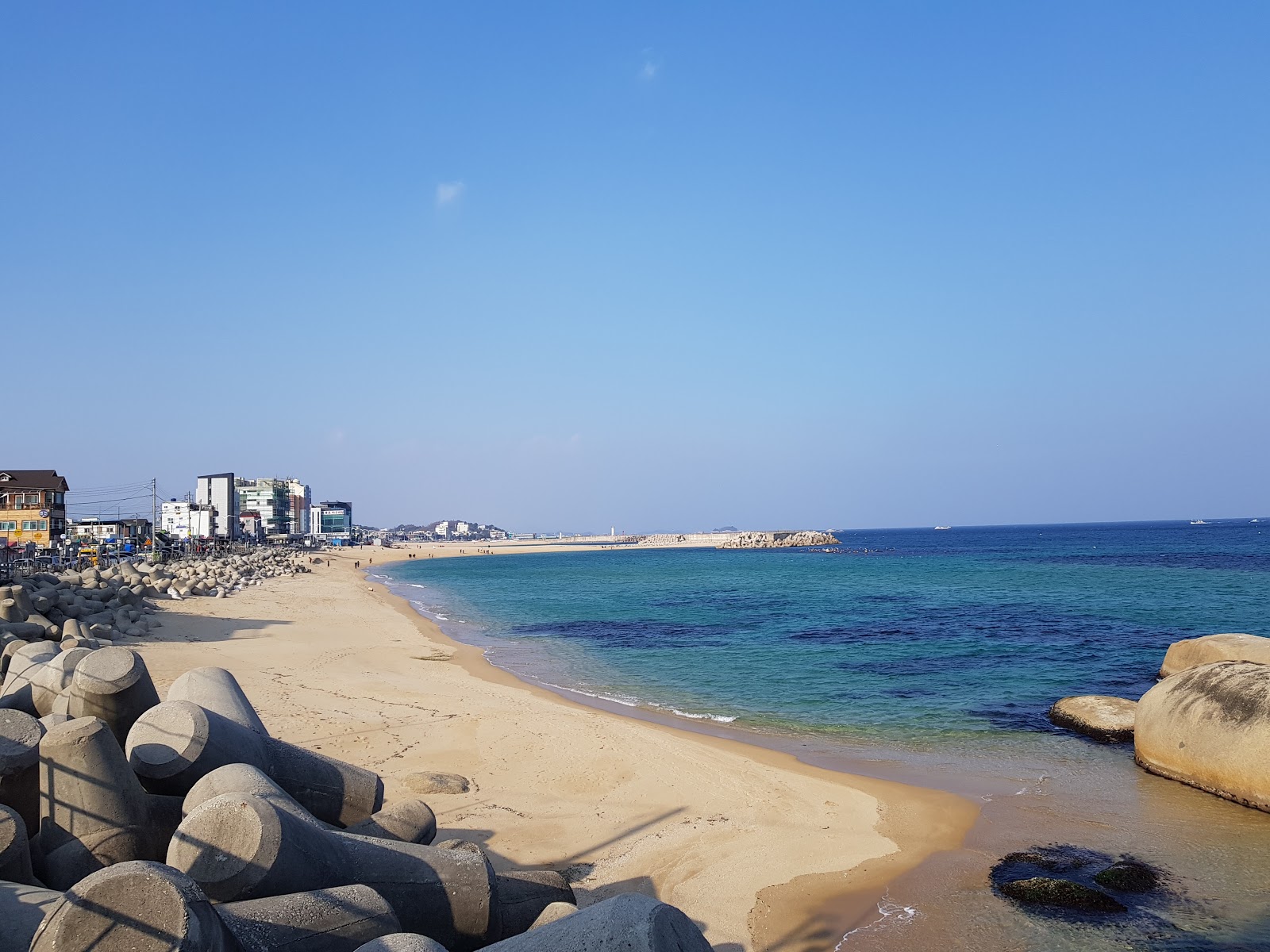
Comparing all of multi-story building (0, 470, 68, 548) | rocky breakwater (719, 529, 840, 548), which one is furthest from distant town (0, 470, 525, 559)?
rocky breakwater (719, 529, 840, 548)

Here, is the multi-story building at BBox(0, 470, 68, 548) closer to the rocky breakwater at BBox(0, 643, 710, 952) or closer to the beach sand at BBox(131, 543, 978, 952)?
the beach sand at BBox(131, 543, 978, 952)

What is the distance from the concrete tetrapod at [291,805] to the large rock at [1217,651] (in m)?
13.1

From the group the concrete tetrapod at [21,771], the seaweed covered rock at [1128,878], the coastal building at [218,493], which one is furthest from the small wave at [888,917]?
the coastal building at [218,493]

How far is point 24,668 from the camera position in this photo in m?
9.41

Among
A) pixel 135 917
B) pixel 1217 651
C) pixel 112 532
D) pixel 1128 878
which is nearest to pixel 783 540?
pixel 112 532

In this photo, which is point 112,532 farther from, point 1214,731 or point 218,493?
point 1214,731

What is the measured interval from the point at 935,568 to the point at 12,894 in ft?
247

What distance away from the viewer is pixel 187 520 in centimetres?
10581

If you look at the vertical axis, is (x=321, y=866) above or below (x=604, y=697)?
above

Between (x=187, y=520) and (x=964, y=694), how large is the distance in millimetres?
106900

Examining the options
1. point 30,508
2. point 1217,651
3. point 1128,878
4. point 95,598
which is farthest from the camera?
point 30,508

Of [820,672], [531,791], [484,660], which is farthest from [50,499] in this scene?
[531,791]

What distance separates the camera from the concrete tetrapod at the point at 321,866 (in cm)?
505

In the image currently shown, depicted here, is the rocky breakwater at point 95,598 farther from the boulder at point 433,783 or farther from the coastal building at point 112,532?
the coastal building at point 112,532
